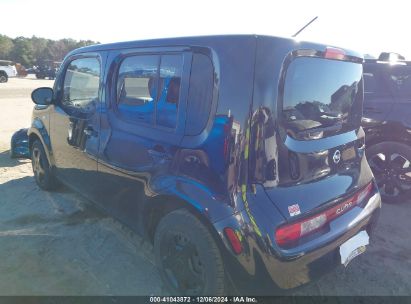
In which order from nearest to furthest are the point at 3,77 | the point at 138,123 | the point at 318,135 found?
the point at 318,135, the point at 138,123, the point at 3,77

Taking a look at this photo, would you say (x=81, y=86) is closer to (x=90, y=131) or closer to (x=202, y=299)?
(x=90, y=131)

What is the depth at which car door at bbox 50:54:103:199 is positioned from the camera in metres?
2.95

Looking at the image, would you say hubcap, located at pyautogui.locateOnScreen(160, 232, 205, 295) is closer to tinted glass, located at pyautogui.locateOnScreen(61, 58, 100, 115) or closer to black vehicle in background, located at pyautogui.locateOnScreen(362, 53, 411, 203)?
tinted glass, located at pyautogui.locateOnScreen(61, 58, 100, 115)

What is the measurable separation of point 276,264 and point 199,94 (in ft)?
3.52

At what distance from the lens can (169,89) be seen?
2.22 metres

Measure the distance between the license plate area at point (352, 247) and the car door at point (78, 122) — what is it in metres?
2.09

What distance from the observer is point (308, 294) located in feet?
8.02

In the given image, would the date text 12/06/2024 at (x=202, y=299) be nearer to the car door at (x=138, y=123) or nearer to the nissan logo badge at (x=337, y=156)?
the car door at (x=138, y=123)

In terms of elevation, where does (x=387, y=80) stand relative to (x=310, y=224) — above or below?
above

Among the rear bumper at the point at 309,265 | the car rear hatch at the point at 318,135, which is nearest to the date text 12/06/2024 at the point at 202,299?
the rear bumper at the point at 309,265

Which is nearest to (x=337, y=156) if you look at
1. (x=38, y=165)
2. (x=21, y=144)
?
(x=38, y=165)

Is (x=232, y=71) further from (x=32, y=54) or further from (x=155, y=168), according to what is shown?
(x=32, y=54)

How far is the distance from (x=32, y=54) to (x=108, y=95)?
256 feet

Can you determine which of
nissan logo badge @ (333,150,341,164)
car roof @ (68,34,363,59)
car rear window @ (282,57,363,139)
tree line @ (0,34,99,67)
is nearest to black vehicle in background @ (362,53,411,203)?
car rear window @ (282,57,363,139)
